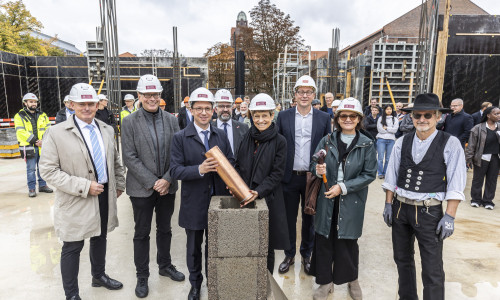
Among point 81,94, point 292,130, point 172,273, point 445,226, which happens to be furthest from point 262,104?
point 172,273

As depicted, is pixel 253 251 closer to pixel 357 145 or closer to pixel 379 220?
pixel 357 145

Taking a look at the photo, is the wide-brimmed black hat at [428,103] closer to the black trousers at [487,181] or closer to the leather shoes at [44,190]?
the black trousers at [487,181]

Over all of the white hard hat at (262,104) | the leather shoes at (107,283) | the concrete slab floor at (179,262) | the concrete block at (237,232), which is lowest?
the concrete slab floor at (179,262)

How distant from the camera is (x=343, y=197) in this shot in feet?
9.30

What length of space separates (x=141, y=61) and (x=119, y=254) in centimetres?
1541

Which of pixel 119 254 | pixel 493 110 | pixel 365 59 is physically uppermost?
pixel 365 59

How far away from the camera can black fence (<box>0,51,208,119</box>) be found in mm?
15664

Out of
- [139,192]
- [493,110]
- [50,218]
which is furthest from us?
[493,110]

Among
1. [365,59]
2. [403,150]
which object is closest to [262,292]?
[403,150]

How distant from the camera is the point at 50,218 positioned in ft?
17.1

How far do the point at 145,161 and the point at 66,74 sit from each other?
17139mm

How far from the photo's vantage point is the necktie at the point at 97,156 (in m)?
2.93

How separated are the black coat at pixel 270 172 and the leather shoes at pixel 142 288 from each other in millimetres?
1444

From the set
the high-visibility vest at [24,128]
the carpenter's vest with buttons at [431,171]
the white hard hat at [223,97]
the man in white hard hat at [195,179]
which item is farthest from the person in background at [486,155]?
the high-visibility vest at [24,128]
